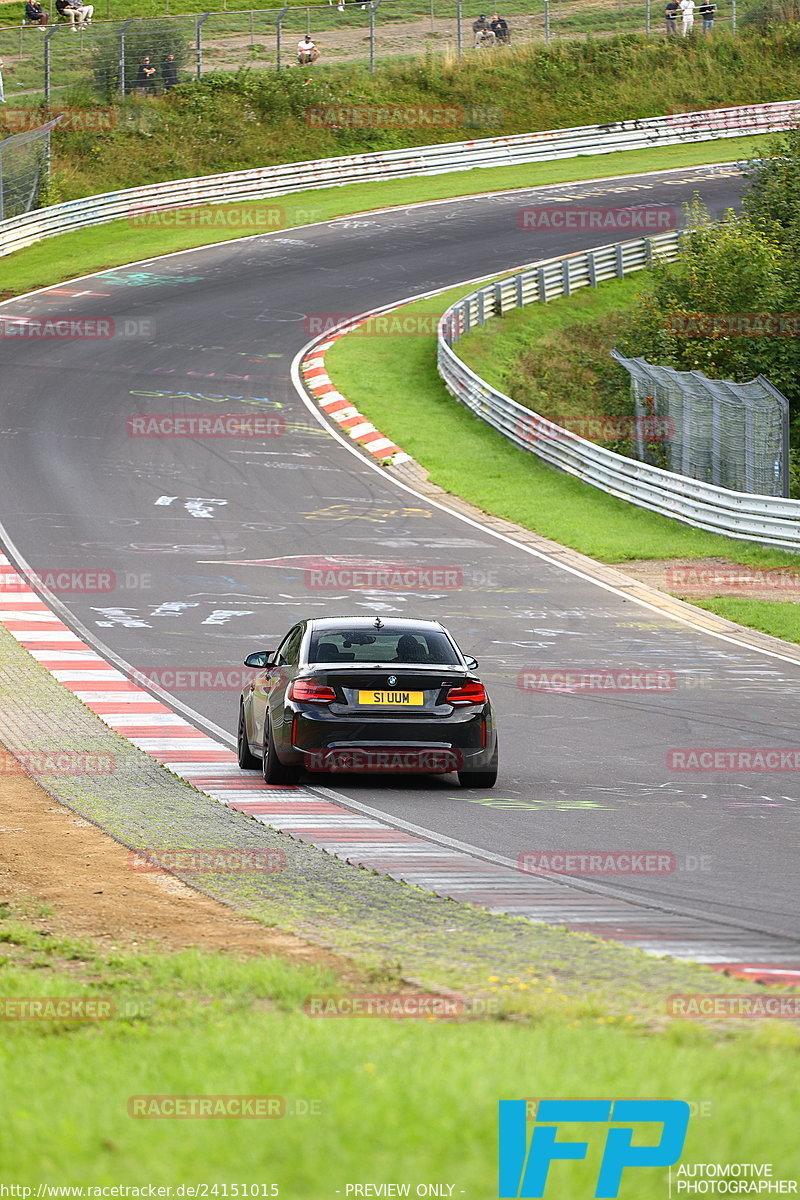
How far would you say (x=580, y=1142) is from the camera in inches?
163

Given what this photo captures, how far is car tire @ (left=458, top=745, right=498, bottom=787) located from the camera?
12.5 metres

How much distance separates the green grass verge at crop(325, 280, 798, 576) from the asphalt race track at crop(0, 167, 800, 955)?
1.51 m

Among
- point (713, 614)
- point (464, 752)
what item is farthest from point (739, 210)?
point (464, 752)

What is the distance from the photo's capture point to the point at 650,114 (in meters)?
A: 70.5

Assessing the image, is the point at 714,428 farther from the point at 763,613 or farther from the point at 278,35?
the point at 278,35

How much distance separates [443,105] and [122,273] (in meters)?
24.1

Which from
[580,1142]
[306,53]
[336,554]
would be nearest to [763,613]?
[336,554]

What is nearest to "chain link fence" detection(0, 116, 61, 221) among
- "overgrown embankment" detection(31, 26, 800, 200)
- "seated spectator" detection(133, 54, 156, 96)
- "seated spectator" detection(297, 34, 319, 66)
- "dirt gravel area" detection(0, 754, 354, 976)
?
"overgrown embankment" detection(31, 26, 800, 200)

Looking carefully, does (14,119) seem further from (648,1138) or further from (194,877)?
(648,1138)

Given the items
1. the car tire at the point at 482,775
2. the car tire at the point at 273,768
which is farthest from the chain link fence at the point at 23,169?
the car tire at the point at 482,775

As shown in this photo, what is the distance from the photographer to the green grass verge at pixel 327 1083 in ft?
13.2

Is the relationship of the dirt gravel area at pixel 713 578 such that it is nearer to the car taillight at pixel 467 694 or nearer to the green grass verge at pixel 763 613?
the green grass verge at pixel 763 613

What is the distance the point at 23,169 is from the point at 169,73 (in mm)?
11838

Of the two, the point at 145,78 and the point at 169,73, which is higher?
the point at 169,73
